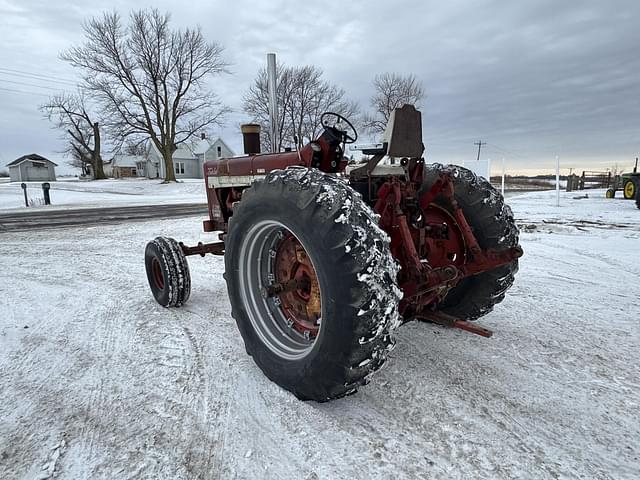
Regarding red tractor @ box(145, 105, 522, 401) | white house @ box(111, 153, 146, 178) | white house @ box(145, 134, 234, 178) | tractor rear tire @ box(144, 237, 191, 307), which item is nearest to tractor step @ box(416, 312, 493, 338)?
red tractor @ box(145, 105, 522, 401)

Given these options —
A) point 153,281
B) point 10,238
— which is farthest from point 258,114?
point 153,281

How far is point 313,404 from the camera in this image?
2.20m

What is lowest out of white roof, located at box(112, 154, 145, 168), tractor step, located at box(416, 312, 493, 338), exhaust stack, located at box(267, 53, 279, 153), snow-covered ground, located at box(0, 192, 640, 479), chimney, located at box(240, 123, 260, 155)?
snow-covered ground, located at box(0, 192, 640, 479)

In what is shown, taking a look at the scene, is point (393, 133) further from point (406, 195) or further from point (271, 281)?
point (271, 281)

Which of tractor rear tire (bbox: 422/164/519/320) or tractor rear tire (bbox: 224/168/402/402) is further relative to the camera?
tractor rear tire (bbox: 422/164/519/320)

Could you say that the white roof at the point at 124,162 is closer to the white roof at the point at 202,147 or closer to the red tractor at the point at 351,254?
the white roof at the point at 202,147

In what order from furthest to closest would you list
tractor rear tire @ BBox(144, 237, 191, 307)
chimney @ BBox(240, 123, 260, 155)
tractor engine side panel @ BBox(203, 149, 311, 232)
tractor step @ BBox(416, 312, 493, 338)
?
1. chimney @ BBox(240, 123, 260, 155)
2. tractor rear tire @ BBox(144, 237, 191, 307)
3. tractor engine side panel @ BBox(203, 149, 311, 232)
4. tractor step @ BBox(416, 312, 493, 338)

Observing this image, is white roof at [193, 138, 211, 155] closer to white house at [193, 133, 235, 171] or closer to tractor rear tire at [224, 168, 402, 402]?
white house at [193, 133, 235, 171]

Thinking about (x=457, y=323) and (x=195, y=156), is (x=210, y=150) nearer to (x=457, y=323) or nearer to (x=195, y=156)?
(x=195, y=156)

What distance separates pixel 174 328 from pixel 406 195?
2.23m

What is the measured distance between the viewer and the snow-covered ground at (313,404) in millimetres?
1763

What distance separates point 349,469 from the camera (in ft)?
5.63

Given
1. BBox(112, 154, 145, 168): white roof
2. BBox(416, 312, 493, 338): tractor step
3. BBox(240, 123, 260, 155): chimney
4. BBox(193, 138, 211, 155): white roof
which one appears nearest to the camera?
BBox(416, 312, 493, 338): tractor step

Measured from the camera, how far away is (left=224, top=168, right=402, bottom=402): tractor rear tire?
5.81 ft
